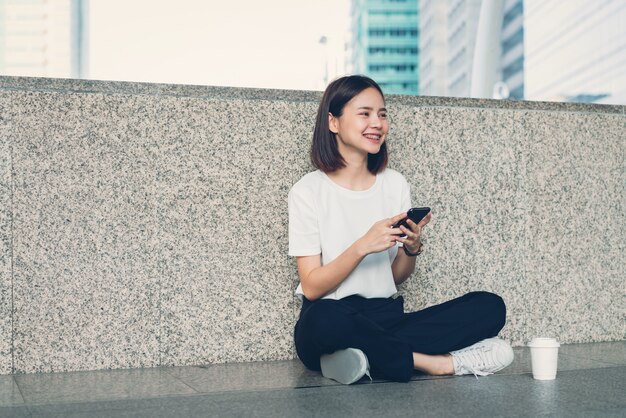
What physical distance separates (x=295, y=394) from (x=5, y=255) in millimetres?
1512

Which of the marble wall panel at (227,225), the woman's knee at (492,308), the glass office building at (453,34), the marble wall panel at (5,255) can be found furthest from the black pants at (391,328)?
the glass office building at (453,34)

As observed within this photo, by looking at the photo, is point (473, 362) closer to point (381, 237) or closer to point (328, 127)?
point (381, 237)

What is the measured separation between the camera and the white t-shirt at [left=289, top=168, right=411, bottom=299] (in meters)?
3.61

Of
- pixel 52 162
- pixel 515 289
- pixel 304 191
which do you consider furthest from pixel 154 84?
pixel 515 289

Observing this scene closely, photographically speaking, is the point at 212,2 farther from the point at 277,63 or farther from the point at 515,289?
the point at 515,289

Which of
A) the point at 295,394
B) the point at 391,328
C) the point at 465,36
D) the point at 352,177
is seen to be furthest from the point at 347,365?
the point at 465,36

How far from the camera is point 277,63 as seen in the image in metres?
5.52

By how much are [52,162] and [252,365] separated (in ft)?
4.37

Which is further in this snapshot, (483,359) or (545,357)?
(483,359)

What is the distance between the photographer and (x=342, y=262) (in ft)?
Answer: 11.1

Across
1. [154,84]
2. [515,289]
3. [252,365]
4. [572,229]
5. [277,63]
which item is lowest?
[252,365]

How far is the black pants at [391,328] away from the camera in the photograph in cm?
321

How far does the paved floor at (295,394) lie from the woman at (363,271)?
0.09m

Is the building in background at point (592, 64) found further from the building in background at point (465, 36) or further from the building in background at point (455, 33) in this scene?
the building in background at point (465, 36)
